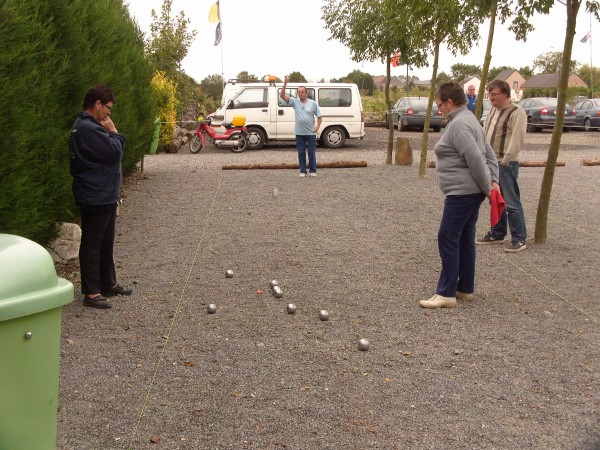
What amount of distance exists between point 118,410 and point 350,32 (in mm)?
20209

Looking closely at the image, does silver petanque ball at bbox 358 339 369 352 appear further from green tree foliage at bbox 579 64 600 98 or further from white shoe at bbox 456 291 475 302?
green tree foliage at bbox 579 64 600 98

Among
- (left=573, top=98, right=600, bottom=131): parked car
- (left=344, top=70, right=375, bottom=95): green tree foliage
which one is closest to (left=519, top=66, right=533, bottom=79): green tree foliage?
(left=344, top=70, right=375, bottom=95): green tree foliage

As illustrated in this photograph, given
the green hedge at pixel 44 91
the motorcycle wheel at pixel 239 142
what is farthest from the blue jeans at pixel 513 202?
the motorcycle wheel at pixel 239 142

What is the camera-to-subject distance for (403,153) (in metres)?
18.3

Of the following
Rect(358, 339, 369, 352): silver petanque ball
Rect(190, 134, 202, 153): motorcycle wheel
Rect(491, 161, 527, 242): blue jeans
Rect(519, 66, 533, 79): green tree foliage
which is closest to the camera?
Rect(358, 339, 369, 352): silver petanque ball

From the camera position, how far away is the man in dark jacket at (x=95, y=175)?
20.7ft

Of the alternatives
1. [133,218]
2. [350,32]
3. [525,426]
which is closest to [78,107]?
[133,218]

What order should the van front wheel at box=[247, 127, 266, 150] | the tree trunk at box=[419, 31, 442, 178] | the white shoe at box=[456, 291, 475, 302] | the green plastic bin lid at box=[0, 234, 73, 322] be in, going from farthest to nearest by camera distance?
the van front wheel at box=[247, 127, 266, 150], the tree trunk at box=[419, 31, 442, 178], the white shoe at box=[456, 291, 475, 302], the green plastic bin lid at box=[0, 234, 73, 322]

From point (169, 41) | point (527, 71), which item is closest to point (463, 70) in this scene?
point (527, 71)

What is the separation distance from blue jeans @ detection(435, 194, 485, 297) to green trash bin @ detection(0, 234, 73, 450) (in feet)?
13.0

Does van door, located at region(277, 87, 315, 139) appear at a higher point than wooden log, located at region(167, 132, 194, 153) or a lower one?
higher

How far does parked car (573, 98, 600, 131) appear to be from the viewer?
3312cm

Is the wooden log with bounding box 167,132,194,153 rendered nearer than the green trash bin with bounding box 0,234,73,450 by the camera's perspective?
No

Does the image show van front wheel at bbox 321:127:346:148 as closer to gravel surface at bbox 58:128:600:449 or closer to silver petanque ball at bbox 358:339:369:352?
gravel surface at bbox 58:128:600:449
